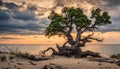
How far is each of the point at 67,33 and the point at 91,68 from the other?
11908 mm

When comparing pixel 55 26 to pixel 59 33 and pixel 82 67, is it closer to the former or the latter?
pixel 59 33

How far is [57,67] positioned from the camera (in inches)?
934

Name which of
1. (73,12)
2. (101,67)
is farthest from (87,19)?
(101,67)

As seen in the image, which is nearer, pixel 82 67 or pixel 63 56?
pixel 82 67

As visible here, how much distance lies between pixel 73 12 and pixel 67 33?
2699mm

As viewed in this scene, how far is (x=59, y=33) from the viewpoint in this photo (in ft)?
121

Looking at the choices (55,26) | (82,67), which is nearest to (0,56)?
(82,67)

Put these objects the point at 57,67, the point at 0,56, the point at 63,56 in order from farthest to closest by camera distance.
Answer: the point at 63,56 < the point at 0,56 < the point at 57,67

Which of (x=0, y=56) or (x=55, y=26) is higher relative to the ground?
(x=55, y=26)

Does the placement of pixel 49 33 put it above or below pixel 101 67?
above

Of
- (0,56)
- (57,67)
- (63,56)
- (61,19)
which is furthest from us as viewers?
(61,19)

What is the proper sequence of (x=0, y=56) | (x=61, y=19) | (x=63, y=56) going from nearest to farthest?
(x=0, y=56) → (x=63, y=56) → (x=61, y=19)

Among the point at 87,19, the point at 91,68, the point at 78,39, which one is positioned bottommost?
the point at 91,68

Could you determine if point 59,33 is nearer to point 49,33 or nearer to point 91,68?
point 49,33
